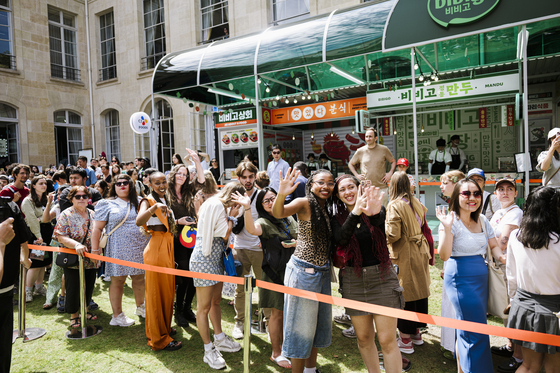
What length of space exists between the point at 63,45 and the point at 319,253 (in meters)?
22.5

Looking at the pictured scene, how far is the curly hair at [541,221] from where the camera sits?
2.43 meters

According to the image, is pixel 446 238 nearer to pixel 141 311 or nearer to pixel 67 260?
pixel 141 311

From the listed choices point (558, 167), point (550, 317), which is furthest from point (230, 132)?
point (550, 317)

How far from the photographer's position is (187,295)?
4.50 meters

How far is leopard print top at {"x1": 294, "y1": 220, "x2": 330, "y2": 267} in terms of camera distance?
2.66 meters

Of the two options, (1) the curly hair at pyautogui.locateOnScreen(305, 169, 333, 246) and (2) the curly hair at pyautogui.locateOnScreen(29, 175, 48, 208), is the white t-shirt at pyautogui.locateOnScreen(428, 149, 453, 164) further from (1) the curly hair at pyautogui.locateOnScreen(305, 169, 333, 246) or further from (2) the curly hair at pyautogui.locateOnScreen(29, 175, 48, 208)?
(2) the curly hair at pyautogui.locateOnScreen(29, 175, 48, 208)

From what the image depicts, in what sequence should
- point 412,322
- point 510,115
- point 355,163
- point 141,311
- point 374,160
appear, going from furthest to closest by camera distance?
point 510,115 → point 355,163 → point 374,160 → point 141,311 → point 412,322

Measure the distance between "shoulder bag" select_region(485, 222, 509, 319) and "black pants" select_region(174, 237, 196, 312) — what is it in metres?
3.29

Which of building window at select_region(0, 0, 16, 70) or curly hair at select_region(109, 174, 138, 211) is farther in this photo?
building window at select_region(0, 0, 16, 70)

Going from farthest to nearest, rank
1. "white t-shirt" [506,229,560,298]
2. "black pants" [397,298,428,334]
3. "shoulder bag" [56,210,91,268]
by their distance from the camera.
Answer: "shoulder bag" [56,210,91,268] < "black pants" [397,298,428,334] < "white t-shirt" [506,229,560,298]

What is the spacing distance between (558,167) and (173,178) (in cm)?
496

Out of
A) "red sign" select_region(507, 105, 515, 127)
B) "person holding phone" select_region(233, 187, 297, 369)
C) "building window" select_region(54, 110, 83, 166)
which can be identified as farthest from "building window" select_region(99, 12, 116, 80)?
"person holding phone" select_region(233, 187, 297, 369)

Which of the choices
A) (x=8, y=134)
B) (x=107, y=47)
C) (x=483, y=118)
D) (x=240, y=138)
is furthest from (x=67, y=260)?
(x=107, y=47)

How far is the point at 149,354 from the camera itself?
3676mm
